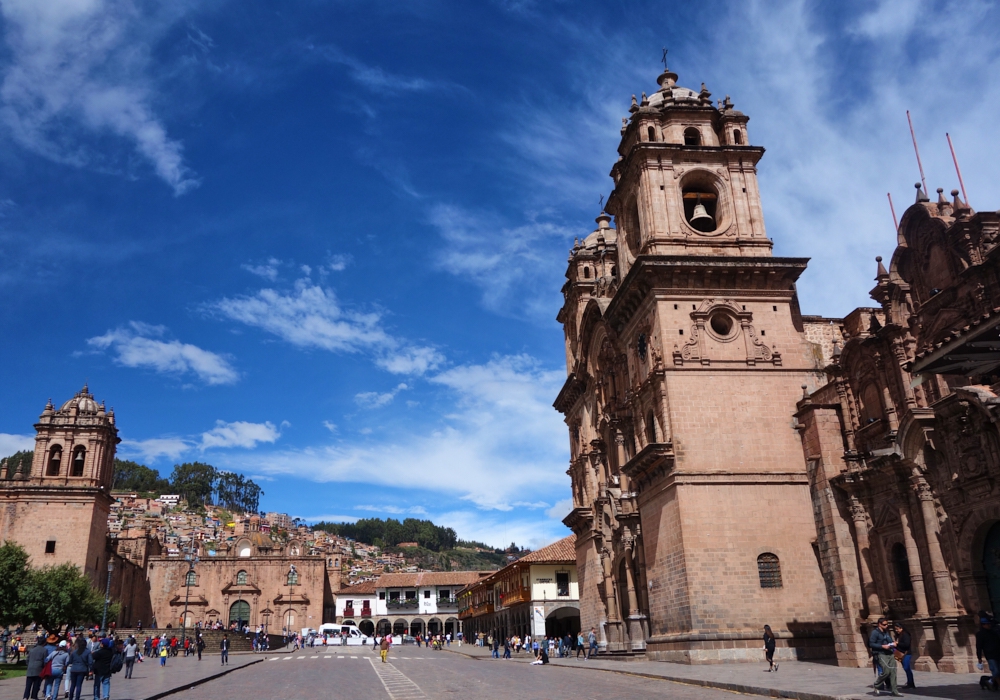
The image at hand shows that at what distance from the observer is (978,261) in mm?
18734

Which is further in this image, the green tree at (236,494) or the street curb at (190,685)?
the green tree at (236,494)

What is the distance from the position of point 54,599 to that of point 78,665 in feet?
76.1

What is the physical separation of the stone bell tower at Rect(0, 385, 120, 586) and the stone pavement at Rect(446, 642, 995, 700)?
39473mm

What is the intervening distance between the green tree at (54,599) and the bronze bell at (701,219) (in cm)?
3189

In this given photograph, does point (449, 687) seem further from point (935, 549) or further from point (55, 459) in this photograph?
point (55, 459)

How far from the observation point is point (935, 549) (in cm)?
1917

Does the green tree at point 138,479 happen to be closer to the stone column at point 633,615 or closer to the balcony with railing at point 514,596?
the balcony with railing at point 514,596

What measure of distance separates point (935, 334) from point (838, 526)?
6013mm

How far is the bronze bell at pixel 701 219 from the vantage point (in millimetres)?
30592

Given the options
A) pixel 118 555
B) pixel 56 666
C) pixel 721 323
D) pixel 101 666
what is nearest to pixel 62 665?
pixel 56 666

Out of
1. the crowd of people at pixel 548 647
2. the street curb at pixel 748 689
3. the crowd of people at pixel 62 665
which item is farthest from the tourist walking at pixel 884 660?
the crowd of people at pixel 548 647

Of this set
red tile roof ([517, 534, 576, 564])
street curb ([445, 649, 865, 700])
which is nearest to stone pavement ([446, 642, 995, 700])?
street curb ([445, 649, 865, 700])

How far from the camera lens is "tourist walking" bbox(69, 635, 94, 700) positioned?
1609cm

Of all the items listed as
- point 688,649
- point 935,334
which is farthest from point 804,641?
point 935,334
